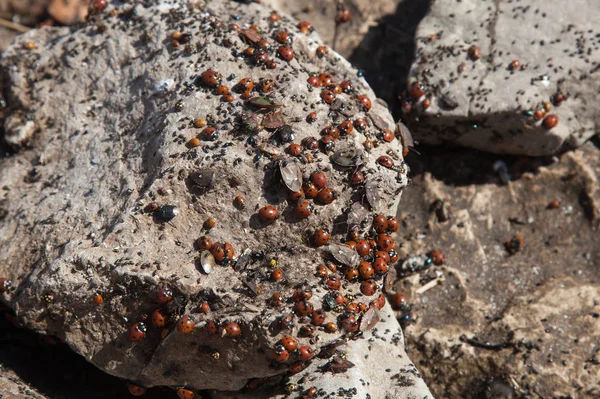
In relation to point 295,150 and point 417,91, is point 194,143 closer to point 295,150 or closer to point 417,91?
point 295,150

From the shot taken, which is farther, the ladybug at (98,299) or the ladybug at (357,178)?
the ladybug at (357,178)

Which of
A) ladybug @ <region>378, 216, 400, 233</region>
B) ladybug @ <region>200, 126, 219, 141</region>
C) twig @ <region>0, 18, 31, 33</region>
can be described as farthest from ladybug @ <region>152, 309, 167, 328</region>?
twig @ <region>0, 18, 31, 33</region>

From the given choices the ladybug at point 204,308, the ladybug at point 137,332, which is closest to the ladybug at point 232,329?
the ladybug at point 204,308

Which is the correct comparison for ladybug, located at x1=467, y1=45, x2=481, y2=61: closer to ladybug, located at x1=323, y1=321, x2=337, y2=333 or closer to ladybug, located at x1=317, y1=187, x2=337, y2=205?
ladybug, located at x1=317, y1=187, x2=337, y2=205

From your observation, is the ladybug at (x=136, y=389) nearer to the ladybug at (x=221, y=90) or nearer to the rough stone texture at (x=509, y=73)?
the ladybug at (x=221, y=90)

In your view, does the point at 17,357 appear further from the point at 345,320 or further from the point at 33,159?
the point at 345,320

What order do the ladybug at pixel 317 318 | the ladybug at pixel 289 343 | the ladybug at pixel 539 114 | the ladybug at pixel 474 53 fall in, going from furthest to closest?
the ladybug at pixel 474 53 → the ladybug at pixel 539 114 → the ladybug at pixel 317 318 → the ladybug at pixel 289 343

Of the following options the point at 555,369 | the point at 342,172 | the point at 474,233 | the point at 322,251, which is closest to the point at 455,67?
the point at 474,233
